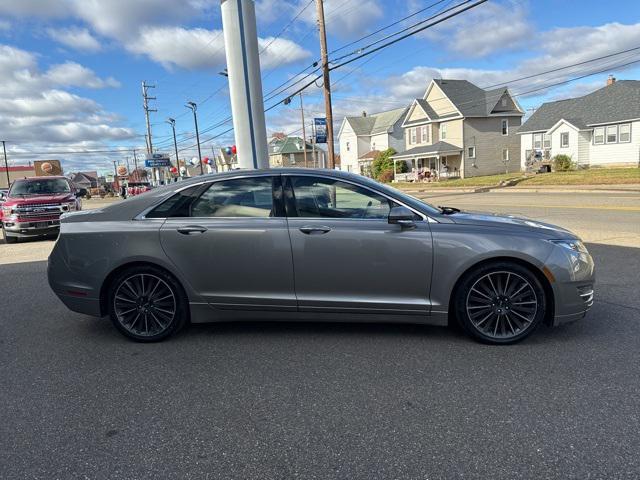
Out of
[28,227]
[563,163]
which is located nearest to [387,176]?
[563,163]

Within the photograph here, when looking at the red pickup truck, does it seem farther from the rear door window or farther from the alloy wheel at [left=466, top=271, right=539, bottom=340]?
the alloy wheel at [left=466, top=271, right=539, bottom=340]

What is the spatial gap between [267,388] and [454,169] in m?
43.1

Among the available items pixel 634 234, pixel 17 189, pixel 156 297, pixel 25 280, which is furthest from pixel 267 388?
pixel 17 189

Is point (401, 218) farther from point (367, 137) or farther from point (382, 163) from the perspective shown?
point (367, 137)

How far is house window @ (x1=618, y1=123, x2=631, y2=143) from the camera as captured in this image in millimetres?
32281

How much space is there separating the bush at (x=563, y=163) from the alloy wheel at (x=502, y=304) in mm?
34889

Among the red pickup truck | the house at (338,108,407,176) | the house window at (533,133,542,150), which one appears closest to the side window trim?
the red pickup truck

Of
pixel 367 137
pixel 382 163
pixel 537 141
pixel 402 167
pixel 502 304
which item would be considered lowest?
pixel 502 304

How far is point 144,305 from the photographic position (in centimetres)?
439

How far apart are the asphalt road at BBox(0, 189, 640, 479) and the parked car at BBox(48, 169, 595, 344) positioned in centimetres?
30

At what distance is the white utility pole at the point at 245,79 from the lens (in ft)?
32.0

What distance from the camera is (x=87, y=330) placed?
4.86m

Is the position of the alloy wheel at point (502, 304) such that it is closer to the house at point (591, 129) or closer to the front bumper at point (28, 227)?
the front bumper at point (28, 227)

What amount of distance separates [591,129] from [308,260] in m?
38.0
